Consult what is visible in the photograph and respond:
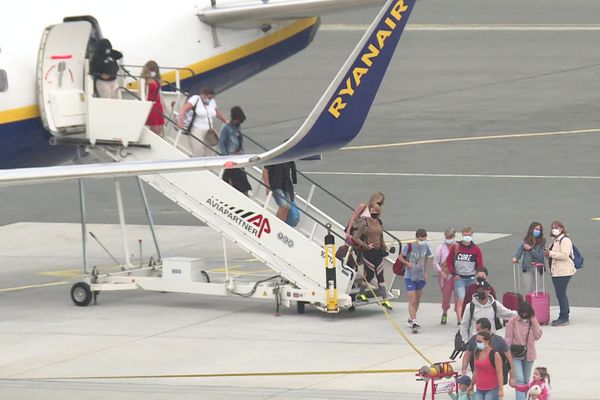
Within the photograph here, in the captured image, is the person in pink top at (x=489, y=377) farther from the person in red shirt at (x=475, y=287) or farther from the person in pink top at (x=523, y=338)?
the person in red shirt at (x=475, y=287)

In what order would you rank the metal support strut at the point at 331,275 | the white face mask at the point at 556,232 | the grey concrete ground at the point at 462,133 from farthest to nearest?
the grey concrete ground at the point at 462,133
the metal support strut at the point at 331,275
the white face mask at the point at 556,232

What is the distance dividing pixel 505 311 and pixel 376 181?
2293 centimetres

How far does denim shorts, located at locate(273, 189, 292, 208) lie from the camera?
33.3 m

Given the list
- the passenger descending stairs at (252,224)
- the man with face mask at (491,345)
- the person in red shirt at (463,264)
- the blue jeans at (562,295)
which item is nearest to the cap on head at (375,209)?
the passenger descending stairs at (252,224)

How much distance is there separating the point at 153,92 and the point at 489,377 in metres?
13.0

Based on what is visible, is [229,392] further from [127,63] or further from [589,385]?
[127,63]

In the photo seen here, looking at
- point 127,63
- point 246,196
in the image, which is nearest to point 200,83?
point 127,63

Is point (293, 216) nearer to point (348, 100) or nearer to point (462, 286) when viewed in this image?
point (462, 286)

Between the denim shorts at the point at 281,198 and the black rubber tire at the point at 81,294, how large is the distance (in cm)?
436

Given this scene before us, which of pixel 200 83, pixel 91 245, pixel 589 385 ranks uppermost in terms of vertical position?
pixel 200 83

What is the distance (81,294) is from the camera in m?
34.2

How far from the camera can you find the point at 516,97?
66.8 metres

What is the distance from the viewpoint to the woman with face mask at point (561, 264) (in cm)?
3075

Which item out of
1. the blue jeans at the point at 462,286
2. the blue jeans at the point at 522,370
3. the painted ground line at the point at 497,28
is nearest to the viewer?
the blue jeans at the point at 522,370
